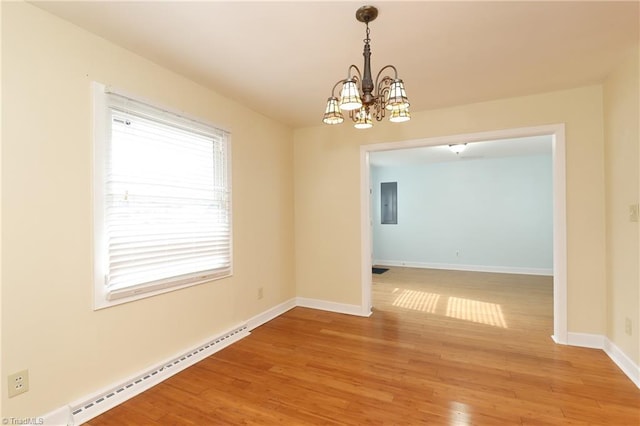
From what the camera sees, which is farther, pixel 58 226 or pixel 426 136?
pixel 426 136

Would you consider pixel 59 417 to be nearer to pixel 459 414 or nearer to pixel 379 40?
pixel 459 414

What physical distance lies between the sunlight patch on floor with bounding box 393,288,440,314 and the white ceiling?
2.38 meters

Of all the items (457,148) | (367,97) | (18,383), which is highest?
(457,148)

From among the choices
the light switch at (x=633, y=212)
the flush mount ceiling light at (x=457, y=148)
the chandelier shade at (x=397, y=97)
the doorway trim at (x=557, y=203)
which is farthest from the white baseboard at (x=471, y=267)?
the chandelier shade at (x=397, y=97)

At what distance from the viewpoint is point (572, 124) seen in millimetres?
2906

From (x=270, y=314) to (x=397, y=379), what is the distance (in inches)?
74.2

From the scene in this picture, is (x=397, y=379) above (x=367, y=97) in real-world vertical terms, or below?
below

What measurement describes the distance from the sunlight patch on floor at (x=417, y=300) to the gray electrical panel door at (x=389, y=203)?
2820 millimetres

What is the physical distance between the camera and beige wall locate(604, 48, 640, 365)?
2.24 m

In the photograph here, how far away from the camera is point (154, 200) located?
237 centimetres

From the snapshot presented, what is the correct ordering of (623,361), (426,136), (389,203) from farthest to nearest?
(389,203) < (426,136) < (623,361)

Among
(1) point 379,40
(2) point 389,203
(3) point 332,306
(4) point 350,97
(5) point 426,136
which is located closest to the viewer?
(4) point 350,97

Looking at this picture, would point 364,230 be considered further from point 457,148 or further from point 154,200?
point 457,148

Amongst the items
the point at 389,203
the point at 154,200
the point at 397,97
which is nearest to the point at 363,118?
the point at 397,97
